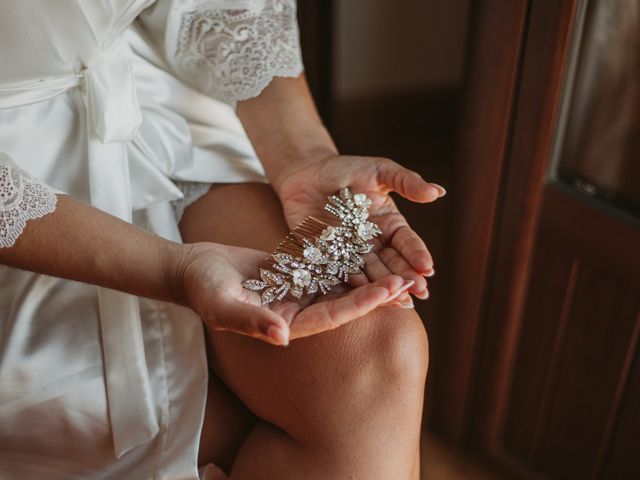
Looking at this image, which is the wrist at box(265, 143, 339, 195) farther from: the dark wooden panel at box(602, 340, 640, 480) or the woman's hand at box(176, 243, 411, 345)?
the dark wooden panel at box(602, 340, 640, 480)

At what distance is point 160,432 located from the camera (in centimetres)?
87

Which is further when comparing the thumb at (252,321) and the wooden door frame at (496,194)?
the wooden door frame at (496,194)

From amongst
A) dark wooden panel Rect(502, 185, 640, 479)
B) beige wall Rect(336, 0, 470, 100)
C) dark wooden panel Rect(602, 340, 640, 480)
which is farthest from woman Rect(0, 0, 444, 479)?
beige wall Rect(336, 0, 470, 100)

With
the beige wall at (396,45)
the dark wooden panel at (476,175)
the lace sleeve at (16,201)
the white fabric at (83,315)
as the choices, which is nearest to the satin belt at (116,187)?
the white fabric at (83,315)

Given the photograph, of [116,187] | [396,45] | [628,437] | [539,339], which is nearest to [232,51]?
[116,187]

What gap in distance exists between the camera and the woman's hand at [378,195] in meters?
0.82

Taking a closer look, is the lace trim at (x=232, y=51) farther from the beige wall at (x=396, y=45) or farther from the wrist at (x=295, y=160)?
the beige wall at (x=396, y=45)

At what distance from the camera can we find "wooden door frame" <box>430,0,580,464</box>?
1.07 meters

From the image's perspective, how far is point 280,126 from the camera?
103 centimetres

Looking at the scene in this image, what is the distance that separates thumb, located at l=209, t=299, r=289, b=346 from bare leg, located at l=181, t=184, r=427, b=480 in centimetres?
13

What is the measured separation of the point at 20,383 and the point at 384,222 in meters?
0.48

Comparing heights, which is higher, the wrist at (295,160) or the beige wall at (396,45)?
the wrist at (295,160)

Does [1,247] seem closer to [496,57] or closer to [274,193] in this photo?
[274,193]

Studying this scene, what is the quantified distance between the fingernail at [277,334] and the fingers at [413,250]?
8.2 inches
